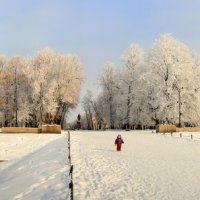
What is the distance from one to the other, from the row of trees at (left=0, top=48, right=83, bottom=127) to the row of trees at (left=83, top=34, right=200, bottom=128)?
9162 millimetres

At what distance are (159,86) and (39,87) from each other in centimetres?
2148

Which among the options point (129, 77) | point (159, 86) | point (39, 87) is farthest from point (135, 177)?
point (129, 77)

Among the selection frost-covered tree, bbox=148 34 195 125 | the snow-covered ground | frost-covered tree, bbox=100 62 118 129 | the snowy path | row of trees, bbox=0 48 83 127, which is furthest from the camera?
frost-covered tree, bbox=100 62 118 129

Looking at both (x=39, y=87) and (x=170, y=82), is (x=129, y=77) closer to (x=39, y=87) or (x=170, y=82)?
(x=170, y=82)

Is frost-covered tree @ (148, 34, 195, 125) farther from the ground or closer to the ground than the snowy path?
farther from the ground

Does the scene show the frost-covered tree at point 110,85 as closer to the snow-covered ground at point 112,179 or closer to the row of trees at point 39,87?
the row of trees at point 39,87

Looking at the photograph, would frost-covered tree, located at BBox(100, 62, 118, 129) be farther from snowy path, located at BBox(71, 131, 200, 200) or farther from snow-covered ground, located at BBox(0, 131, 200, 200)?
snowy path, located at BBox(71, 131, 200, 200)

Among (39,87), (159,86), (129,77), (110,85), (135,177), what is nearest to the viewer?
(135,177)

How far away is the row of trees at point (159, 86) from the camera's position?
208 feet

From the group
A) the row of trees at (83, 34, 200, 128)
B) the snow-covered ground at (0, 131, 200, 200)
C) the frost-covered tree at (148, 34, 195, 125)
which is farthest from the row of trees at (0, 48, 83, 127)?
the snow-covered ground at (0, 131, 200, 200)

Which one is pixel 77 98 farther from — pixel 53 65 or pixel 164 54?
pixel 164 54

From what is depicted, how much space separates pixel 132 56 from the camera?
247ft

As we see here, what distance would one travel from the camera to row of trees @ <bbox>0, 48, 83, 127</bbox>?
73188mm

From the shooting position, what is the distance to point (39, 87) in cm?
7219
